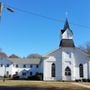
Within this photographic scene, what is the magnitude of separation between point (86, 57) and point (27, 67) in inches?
1349

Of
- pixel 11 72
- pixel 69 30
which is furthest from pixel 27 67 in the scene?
pixel 69 30

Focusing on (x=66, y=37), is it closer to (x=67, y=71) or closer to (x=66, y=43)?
(x=66, y=43)

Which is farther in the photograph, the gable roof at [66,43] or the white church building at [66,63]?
the gable roof at [66,43]

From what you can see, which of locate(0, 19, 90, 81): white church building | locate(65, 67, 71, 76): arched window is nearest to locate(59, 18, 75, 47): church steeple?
locate(0, 19, 90, 81): white church building

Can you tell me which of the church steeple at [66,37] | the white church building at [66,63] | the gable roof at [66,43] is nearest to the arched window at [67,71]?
the white church building at [66,63]

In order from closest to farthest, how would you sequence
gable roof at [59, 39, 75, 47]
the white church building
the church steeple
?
the white church building, gable roof at [59, 39, 75, 47], the church steeple

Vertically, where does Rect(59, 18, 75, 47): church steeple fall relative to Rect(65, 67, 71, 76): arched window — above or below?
above

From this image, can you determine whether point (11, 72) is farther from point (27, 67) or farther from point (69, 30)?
point (69, 30)

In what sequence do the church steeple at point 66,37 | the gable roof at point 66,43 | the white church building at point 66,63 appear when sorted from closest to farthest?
the white church building at point 66,63
the gable roof at point 66,43
the church steeple at point 66,37

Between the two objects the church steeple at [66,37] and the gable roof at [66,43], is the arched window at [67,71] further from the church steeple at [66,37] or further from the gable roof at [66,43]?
the church steeple at [66,37]

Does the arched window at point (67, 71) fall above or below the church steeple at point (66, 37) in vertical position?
below

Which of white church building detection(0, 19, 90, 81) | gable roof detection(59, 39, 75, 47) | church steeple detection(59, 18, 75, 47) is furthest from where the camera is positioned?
church steeple detection(59, 18, 75, 47)

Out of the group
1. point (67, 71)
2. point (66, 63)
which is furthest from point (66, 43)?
point (67, 71)

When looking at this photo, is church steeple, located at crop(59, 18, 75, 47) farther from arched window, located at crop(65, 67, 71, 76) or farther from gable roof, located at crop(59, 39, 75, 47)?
arched window, located at crop(65, 67, 71, 76)
